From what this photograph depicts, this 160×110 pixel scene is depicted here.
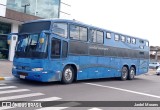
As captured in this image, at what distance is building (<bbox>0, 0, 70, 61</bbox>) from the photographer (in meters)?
25.8

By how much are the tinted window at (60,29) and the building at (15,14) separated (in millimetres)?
13400

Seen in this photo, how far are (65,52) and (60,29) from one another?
1.22m

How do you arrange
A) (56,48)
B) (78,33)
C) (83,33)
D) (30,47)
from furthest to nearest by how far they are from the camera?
(83,33) < (78,33) < (56,48) < (30,47)

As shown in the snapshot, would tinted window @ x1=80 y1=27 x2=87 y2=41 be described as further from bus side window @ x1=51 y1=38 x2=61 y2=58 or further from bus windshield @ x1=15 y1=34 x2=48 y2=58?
bus windshield @ x1=15 y1=34 x2=48 y2=58

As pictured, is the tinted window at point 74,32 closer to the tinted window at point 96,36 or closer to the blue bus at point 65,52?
the blue bus at point 65,52

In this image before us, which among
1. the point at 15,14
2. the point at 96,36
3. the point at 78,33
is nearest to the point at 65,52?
the point at 78,33

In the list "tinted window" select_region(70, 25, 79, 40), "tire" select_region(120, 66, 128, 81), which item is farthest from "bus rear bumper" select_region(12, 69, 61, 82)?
"tire" select_region(120, 66, 128, 81)

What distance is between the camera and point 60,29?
527 inches

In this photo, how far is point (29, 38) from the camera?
13086 millimetres

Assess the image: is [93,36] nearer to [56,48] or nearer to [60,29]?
[60,29]

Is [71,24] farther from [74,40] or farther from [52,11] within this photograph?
[52,11]

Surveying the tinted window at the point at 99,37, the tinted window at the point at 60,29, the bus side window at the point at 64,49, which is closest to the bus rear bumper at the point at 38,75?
the bus side window at the point at 64,49

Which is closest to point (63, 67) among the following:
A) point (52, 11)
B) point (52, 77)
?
point (52, 77)

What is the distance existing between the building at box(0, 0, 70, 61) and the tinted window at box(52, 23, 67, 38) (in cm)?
1340
